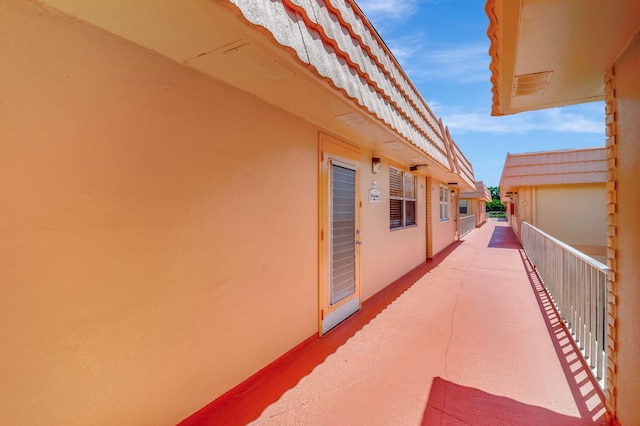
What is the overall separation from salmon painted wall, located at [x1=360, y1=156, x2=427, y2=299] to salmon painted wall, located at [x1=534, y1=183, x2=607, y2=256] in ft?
27.1

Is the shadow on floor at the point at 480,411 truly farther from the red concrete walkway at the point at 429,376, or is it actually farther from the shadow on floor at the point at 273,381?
the shadow on floor at the point at 273,381

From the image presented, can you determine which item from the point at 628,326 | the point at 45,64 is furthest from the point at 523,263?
the point at 45,64

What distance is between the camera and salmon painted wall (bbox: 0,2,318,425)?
4.53 feet

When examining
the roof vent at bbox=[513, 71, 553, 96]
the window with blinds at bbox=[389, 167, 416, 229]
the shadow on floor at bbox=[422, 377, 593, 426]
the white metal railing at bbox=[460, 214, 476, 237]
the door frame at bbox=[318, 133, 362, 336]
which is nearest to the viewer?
the shadow on floor at bbox=[422, 377, 593, 426]

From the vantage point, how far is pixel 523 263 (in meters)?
8.04

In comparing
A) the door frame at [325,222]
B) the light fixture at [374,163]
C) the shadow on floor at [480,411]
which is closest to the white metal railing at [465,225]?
the light fixture at [374,163]

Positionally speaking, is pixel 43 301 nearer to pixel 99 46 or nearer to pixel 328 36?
pixel 99 46

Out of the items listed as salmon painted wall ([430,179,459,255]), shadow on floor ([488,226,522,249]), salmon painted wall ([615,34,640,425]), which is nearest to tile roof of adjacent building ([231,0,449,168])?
salmon painted wall ([615,34,640,425])

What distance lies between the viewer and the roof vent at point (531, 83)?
7.59ft

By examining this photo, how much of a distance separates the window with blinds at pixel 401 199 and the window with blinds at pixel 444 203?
3842 mm

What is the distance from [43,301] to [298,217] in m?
2.21

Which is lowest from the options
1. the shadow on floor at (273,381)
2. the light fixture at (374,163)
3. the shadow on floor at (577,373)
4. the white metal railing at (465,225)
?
the shadow on floor at (273,381)

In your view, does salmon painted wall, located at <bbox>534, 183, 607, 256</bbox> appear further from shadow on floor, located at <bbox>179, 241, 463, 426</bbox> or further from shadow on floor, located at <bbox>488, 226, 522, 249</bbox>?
shadow on floor, located at <bbox>179, 241, 463, 426</bbox>

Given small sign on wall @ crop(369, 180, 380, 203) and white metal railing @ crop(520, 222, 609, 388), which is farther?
small sign on wall @ crop(369, 180, 380, 203)
